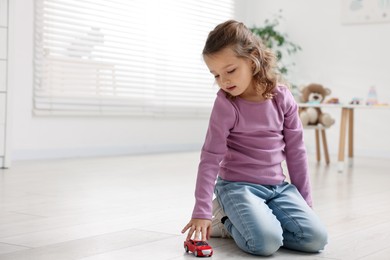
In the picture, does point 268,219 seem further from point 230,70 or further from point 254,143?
point 230,70

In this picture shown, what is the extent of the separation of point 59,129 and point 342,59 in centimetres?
265

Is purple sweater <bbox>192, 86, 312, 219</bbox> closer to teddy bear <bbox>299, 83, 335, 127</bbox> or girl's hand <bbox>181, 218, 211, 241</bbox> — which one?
girl's hand <bbox>181, 218, 211, 241</bbox>

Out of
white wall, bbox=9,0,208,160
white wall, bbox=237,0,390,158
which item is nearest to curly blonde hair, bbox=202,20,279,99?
white wall, bbox=9,0,208,160

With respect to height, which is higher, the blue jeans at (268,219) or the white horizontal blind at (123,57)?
the white horizontal blind at (123,57)

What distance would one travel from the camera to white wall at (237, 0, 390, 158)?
5.73 metres

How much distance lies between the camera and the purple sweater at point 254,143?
5.66 feet

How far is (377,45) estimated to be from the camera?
5730mm

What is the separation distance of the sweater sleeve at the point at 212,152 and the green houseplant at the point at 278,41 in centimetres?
429

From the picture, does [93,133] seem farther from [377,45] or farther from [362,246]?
[362,246]

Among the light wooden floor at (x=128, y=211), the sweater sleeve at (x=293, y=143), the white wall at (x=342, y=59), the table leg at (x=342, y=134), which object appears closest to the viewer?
the light wooden floor at (x=128, y=211)

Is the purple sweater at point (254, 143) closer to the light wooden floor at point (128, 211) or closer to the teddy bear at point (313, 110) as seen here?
the light wooden floor at point (128, 211)

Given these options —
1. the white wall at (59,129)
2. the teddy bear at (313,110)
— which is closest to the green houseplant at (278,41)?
the teddy bear at (313,110)

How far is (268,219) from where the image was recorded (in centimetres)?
168

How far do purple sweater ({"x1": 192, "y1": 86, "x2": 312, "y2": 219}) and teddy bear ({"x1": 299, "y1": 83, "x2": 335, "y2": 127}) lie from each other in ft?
9.82
